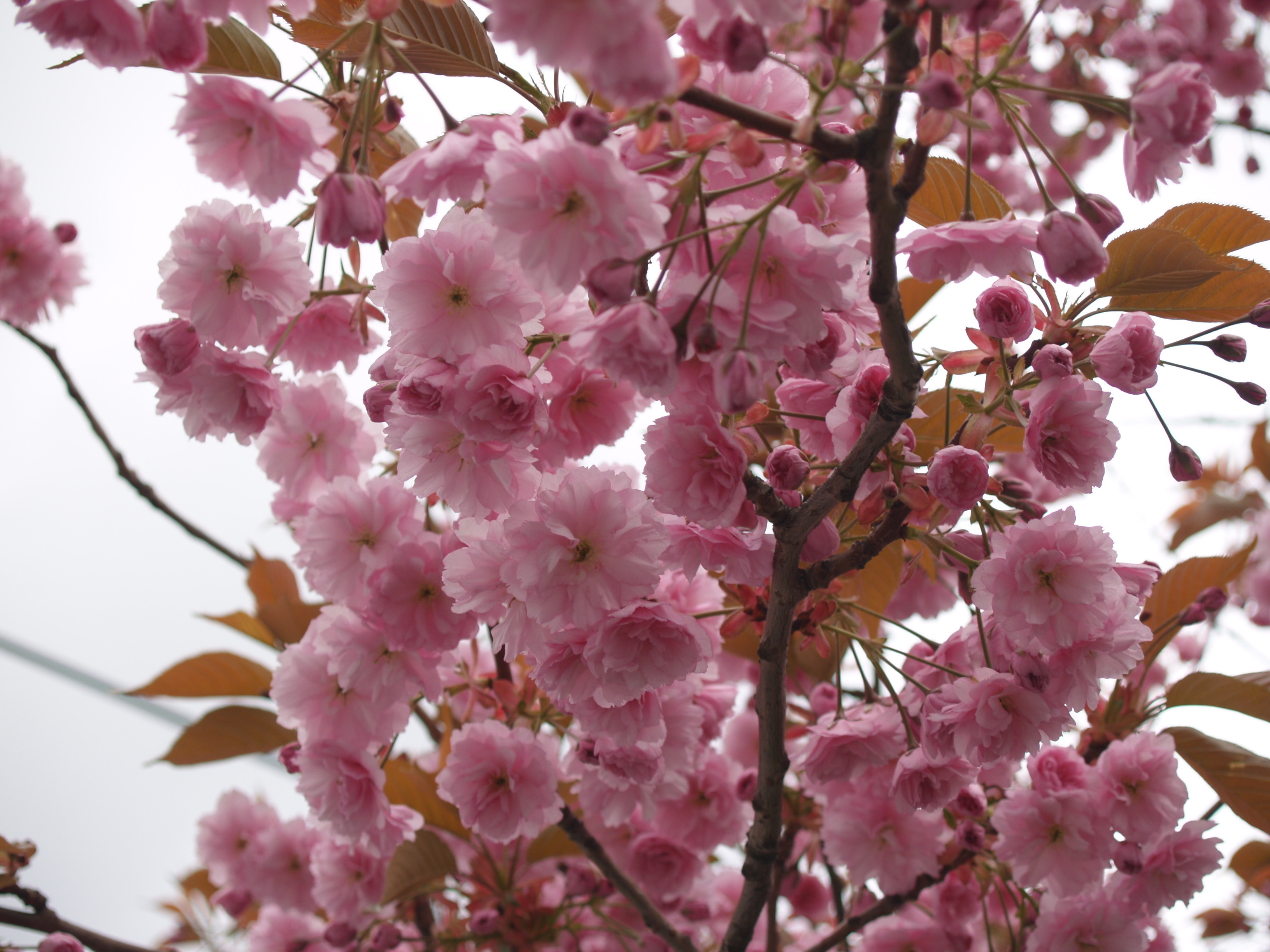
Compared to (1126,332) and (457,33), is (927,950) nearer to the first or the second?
(1126,332)

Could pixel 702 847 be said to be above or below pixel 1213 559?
below

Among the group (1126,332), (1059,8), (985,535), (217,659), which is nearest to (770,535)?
(985,535)

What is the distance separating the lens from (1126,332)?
0.75 m

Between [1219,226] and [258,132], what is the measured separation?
94 centimetres

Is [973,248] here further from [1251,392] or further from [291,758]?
[291,758]

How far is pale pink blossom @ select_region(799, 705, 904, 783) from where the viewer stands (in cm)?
92

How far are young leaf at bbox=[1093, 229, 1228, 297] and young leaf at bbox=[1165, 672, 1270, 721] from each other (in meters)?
0.53

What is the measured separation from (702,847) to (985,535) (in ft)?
2.47

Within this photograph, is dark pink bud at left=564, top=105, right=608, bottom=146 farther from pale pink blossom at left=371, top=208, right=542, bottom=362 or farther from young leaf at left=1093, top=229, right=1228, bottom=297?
young leaf at left=1093, top=229, right=1228, bottom=297

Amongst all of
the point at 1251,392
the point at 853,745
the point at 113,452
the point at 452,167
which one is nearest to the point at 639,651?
the point at 853,745

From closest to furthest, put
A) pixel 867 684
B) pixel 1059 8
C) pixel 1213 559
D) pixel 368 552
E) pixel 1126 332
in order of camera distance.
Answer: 1. pixel 1059 8
2. pixel 1126 332
3. pixel 368 552
4. pixel 867 684
5. pixel 1213 559

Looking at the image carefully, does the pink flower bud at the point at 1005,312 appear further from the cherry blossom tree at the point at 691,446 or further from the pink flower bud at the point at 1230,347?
the pink flower bud at the point at 1230,347

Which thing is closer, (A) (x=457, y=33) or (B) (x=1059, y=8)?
(B) (x=1059, y=8)

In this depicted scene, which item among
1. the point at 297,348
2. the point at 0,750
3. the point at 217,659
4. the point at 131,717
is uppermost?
the point at 131,717
